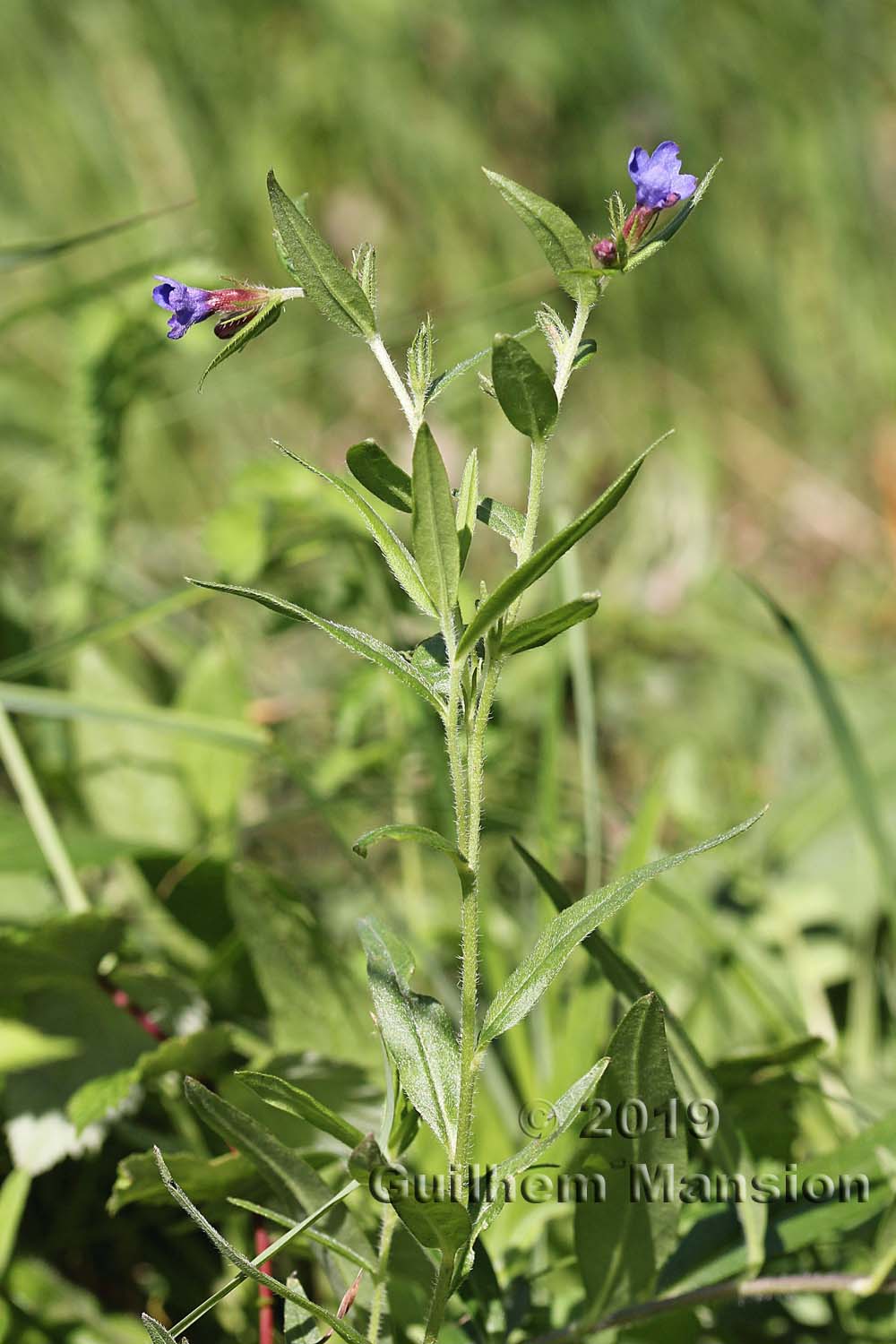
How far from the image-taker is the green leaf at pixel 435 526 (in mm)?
560

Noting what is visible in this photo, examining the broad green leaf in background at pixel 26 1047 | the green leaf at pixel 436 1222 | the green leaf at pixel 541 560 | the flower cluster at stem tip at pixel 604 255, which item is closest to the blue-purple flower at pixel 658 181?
the flower cluster at stem tip at pixel 604 255

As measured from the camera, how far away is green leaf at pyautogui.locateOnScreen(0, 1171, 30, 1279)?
85 centimetres

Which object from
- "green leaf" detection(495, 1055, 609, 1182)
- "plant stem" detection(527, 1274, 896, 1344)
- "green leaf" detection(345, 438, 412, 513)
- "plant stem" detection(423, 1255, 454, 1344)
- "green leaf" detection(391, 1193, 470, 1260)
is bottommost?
"plant stem" detection(527, 1274, 896, 1344)

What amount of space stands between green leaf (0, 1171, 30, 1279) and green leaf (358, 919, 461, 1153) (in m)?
0.37

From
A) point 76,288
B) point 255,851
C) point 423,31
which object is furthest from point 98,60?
point 255,851

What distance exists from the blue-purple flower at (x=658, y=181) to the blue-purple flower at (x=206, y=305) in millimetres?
195

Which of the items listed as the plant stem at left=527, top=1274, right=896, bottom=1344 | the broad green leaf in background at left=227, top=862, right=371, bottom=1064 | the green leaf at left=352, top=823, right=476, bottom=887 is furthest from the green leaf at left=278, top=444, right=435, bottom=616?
the plant stem at left=527, top=1274, right=896, bottom=1344

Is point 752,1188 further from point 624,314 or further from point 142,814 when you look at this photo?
point 624,314

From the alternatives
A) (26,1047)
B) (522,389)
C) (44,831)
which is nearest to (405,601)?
(44,831)

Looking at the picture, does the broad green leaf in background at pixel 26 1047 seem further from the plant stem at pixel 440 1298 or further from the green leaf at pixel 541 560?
the green leaf at pixel 541 560

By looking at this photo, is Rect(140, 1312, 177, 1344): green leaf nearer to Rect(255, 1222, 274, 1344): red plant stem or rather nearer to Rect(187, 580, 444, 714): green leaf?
Rect(255, 1222, 274, 1344): red plant stem

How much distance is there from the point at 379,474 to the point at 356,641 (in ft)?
0.32

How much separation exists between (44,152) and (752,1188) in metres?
2.76

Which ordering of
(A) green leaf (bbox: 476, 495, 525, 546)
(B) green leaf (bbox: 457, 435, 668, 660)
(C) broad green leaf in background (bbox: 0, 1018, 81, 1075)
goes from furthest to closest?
(C) broad green leaf in background (bbox: 0, 1018, 81, 1075), (A) green leaf (bbox: 476, 495, 525, 546), (B) green leaf (bbox: 457, 435, 668, 660)
